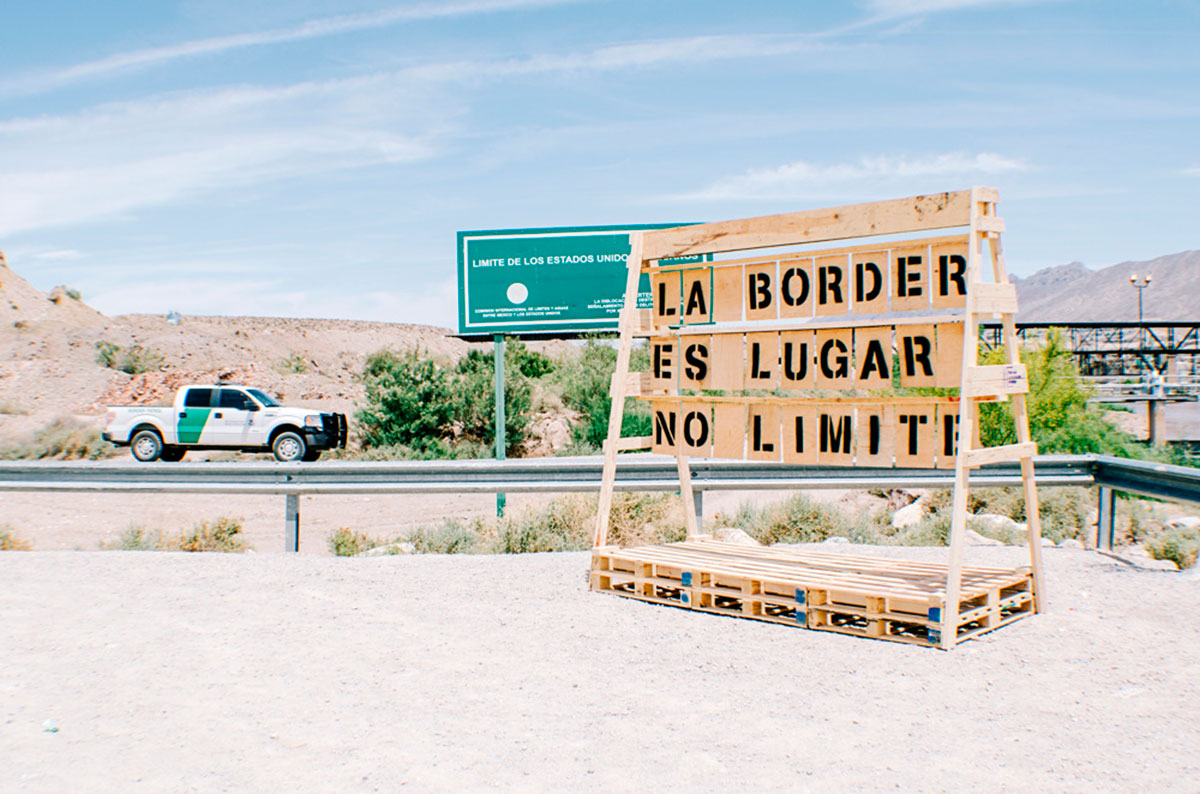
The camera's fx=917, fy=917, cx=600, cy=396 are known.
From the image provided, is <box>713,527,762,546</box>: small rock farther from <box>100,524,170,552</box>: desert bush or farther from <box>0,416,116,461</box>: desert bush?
<box>0,416,116,461</box>: desert bush

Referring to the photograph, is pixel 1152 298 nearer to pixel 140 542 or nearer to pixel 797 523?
pixel 797 523

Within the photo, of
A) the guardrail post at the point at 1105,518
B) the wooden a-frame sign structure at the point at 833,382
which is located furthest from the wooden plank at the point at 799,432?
the guardrail post at the point at 1105,518

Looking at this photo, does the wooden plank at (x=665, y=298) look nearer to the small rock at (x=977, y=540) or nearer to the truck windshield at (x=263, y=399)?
the small rock at (x=977, y=540)

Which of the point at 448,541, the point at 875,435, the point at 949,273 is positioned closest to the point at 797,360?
the point at 875,435

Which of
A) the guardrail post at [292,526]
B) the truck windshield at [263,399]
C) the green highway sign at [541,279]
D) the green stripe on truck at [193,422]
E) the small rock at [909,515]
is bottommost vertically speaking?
the small rock at [909,515]

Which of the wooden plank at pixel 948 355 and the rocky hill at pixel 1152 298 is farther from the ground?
the rocky hill at pixel 1152 298

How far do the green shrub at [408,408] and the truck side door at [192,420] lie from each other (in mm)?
5015

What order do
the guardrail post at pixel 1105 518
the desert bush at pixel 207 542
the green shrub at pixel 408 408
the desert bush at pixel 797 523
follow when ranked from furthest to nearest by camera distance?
the green shrub at pixel 408 408, the desert bush at pixel 797 523, the desert bush at pixel 207 542, the guardrail post at pixel 1105 518

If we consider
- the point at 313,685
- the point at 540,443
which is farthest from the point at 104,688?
the point at 540,443

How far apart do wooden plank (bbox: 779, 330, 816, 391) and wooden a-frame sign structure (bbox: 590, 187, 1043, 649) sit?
0.01 metres

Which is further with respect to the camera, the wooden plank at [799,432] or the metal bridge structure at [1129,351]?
the metal bridge structure at [1129,351]

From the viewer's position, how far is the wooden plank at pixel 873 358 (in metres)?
6.80

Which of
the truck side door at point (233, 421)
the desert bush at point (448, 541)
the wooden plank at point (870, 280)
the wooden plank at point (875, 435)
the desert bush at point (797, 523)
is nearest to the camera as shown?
the wooden plank at point (870, 280)

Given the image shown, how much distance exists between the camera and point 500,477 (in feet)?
33.9
